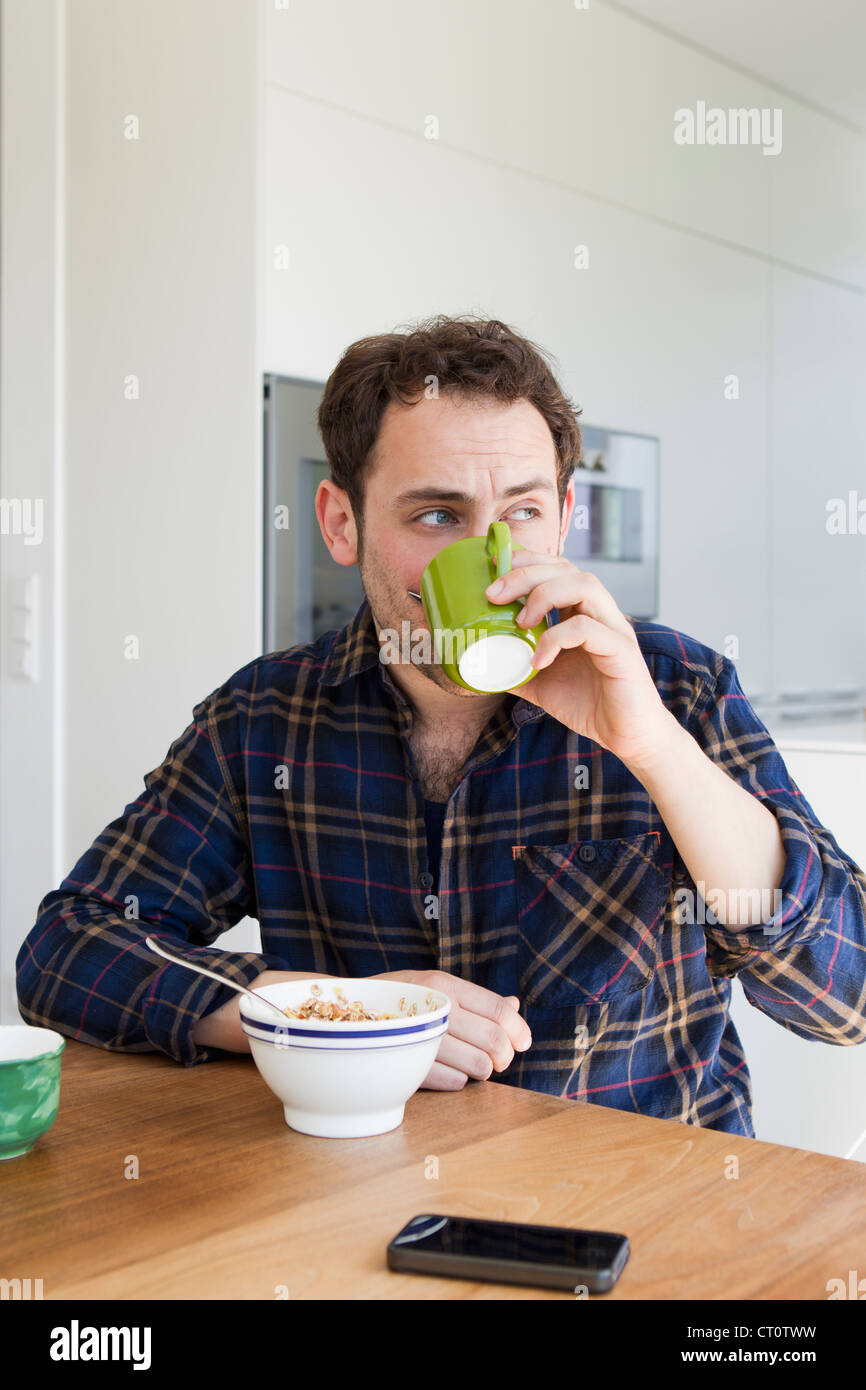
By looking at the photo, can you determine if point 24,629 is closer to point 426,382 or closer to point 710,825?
point 426,382

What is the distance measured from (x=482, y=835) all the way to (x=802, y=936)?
0.32 m

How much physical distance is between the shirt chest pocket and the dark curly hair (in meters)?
0.39

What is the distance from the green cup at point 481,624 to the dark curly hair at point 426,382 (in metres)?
0.32

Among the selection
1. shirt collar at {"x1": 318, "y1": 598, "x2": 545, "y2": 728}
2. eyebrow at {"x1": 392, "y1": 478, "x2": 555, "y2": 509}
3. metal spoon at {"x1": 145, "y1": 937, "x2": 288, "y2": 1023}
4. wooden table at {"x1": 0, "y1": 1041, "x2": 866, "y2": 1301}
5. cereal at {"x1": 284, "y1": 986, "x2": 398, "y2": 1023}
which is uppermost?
eyebrow at {"x1": 392, "y1": 478, "x2": 555, "y2": 509}

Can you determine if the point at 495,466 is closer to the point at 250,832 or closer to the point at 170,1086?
the point at 250,832

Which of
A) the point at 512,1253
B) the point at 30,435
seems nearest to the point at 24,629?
the point at 30,435

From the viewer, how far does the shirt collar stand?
135 centimetres

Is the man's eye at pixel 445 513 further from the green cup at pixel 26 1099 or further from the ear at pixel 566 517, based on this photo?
the green cup at pixel 26 1099

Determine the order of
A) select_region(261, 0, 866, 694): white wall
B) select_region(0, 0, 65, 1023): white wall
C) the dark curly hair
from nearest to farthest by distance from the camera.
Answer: the dark curly hair → select_region(261, 0, 866, 694): white wall → select_region(0, 0, 65, 1023): white wall

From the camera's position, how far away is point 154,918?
49.3 inches

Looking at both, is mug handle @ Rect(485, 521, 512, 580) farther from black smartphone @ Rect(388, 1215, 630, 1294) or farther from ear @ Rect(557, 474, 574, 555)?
black smartphone @ Rect(388, 1215, 630, 1294)

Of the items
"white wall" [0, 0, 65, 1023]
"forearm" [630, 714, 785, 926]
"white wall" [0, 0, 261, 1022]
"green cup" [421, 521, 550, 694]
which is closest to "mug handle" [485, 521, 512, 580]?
"green cup" [421, 521, 550, 694]

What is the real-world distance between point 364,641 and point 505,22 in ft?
7.48

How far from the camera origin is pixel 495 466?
123 cm
